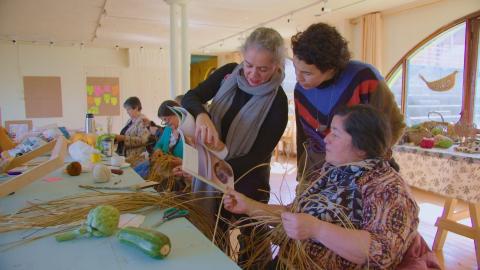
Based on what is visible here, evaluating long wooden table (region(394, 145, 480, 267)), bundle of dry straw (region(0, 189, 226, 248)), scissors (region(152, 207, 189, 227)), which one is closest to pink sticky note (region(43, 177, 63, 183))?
bundle of dry straw (region(0, 189, 226, 248))

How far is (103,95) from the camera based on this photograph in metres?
8.51

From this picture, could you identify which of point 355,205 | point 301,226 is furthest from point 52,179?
point 355,205

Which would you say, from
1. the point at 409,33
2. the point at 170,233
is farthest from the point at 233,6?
the point at 170,233

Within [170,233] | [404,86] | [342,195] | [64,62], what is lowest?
[170,233]

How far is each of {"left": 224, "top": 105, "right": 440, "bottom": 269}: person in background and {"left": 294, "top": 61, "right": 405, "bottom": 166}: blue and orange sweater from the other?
9.1 inches

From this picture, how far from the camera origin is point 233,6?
196 inches

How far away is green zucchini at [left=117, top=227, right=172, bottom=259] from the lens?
891 millimetres

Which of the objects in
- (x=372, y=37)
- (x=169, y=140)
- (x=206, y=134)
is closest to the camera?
(x=206, y=134)

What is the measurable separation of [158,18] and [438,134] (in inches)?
176

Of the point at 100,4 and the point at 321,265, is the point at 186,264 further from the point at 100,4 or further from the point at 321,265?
the point at 100,4

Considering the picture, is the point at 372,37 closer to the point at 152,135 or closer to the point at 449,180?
the point at 449,180

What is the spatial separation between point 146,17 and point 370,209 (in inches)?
214

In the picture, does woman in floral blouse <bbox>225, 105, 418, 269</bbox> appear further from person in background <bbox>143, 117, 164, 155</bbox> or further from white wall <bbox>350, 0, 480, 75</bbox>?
white wall <bbox>350, 0, 480, 75</bbox>

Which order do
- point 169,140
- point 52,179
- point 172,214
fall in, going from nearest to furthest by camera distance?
point 172,214, point 52,179, point 169,140
